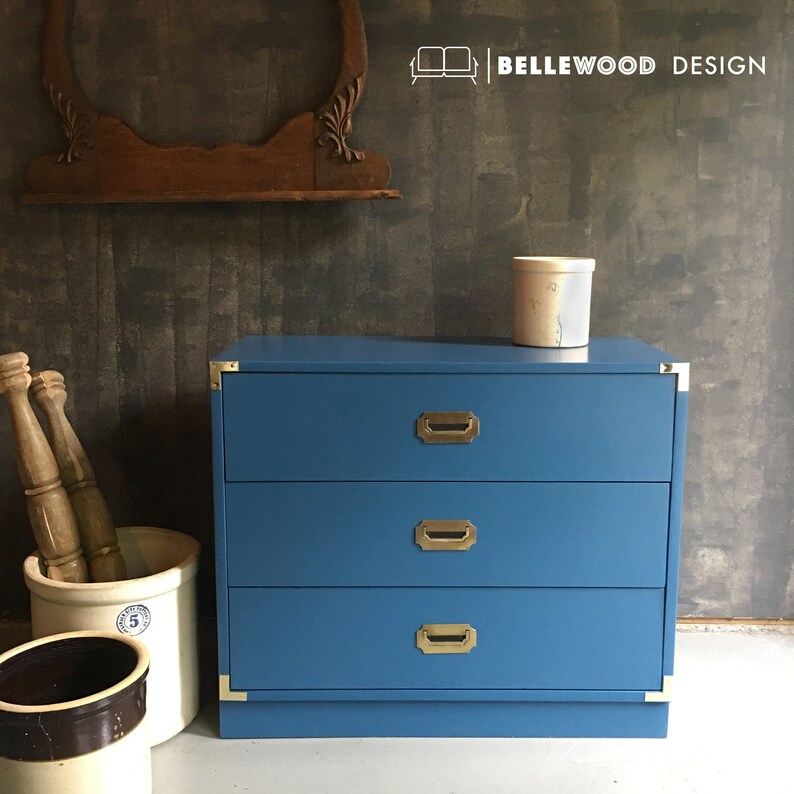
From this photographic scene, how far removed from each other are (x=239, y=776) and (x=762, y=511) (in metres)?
1.54

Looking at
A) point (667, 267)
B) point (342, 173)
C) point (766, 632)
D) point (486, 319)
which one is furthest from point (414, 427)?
point (766, 632)

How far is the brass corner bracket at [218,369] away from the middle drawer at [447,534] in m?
0.23

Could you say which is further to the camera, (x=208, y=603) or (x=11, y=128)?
(x=208, y=603)

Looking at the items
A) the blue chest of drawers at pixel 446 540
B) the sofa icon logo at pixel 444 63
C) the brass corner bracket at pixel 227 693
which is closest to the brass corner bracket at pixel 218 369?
the blue chest of drawers at pixel 446 540

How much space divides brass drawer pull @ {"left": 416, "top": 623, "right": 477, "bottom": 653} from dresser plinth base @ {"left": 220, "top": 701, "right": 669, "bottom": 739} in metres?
0.14

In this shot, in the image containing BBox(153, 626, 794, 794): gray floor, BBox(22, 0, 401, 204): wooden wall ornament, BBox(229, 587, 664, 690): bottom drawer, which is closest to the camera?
BBox(153, 626, 794, 794): gray floor

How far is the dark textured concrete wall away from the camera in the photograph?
2133 mm

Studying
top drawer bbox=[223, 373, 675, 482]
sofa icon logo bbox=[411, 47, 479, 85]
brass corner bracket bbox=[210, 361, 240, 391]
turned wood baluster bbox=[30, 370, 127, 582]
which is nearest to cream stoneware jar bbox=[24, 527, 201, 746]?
turned wood baluster bbox=[30, 370, 127, 582]

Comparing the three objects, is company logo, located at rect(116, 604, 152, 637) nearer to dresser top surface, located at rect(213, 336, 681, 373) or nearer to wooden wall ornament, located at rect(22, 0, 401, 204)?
dresser top surface, located at rect(213, 336, 681, 373)

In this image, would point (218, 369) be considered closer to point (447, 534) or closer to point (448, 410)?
point (448, 410)

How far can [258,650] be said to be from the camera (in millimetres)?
1861

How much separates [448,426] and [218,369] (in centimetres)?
50

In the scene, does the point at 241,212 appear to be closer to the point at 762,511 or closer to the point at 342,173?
the point at 342,173

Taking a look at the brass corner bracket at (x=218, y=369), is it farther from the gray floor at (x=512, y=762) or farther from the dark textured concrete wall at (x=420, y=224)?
the gray floor at (x=512, y=762)
